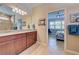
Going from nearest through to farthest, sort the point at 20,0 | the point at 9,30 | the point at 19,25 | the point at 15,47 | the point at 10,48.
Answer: the point at 20,0 < the point at 10,48 < the point at 15,47 < the point at 9,30 < the point at 19,25

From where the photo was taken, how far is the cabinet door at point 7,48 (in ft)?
8.70

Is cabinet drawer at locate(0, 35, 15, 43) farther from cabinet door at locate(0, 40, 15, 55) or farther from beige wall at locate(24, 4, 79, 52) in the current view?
beige wall at locate(24, 4, 79, 52)

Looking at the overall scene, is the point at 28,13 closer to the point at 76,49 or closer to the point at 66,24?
the point at 66,24

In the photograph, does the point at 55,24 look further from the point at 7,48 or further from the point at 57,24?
the point at 7,48

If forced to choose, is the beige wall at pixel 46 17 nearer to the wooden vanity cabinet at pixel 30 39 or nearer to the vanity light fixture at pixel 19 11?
the wooden vanity cabinet at pixel 30 39

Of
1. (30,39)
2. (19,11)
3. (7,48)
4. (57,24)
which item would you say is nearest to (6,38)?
(7,48)

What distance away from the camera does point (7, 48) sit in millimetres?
2863

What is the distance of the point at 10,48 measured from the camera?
300 cm

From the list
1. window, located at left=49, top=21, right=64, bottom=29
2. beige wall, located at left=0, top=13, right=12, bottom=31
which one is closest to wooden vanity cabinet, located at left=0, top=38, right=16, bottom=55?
beige wall, located at left=0, top=13, right=12, bottom=31

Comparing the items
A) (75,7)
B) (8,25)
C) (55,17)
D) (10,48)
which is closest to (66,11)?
(75,7)

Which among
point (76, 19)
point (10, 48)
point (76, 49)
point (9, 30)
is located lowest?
point (76, 49)

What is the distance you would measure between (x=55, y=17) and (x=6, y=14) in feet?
27.2

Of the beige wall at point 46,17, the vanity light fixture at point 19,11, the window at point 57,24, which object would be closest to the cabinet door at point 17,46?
the vanity light fixture at point 19,11

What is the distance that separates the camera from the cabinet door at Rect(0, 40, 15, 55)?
104 inches
